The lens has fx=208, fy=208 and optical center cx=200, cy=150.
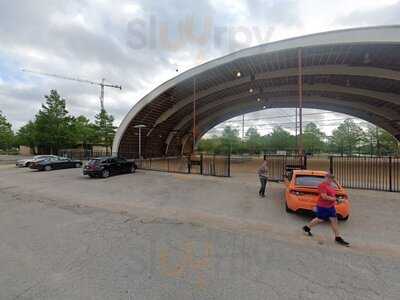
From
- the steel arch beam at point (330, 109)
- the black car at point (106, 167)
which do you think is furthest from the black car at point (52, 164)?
the steel arch beam at point (330, 109)

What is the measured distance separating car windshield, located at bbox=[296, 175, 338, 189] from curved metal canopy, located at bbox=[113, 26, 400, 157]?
11.2 metres

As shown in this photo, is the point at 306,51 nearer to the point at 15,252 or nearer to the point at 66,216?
the point at 66,216

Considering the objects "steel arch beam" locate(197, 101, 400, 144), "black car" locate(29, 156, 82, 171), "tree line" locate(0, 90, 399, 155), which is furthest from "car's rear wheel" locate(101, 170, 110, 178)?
"steel arch beam" locate(197, 101, 400, 144)

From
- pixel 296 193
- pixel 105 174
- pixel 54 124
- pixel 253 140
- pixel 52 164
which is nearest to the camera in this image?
pixel 296 193

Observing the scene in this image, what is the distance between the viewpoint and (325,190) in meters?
4.51

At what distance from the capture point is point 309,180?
21.7 ft

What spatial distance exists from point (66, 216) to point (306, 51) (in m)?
19.4

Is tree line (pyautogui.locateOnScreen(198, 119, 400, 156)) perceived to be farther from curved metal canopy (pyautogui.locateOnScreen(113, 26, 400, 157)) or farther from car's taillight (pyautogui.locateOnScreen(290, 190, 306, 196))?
car's taillight (pyautogui.locateOnScreen(290, 190, 306, 196))

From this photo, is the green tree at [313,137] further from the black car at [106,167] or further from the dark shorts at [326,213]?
the dark shorts at [326,213]

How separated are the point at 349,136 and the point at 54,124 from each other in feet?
203

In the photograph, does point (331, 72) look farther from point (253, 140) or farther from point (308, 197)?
point (253, 140)

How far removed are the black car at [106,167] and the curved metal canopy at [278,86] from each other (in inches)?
335

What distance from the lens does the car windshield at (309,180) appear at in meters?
6.37

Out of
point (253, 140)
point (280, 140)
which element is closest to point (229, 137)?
point (253, 140)
